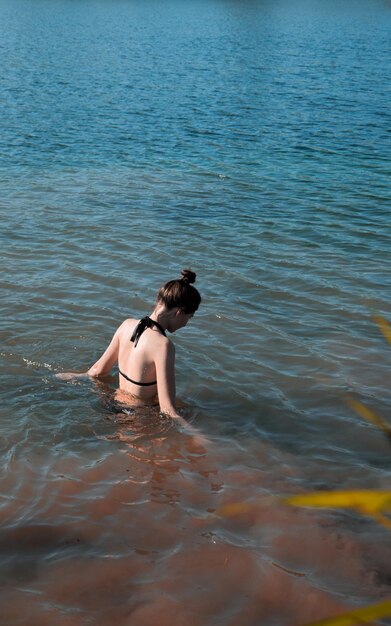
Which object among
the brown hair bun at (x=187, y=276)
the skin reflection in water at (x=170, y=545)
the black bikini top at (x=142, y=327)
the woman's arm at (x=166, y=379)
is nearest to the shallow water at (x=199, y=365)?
the skin reflection in water at (x=170, y=545)

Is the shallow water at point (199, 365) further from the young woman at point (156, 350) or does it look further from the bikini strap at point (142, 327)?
the bikini strap at point (142, 327)

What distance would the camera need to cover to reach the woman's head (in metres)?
5.10

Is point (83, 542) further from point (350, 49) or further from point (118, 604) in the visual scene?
point (350, 49)

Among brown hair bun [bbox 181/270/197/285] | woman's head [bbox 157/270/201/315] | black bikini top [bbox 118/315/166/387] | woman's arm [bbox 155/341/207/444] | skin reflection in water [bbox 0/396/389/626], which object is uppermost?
brown hair bun [bbox 181/270/197/285]

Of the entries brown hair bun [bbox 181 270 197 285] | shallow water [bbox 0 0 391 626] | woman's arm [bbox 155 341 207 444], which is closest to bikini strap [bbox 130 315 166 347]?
woman's arm [bbox 155 341 207 444]

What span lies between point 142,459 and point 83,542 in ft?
3.57

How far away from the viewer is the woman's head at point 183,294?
5.10 meters

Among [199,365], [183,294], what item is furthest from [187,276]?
[199,365]

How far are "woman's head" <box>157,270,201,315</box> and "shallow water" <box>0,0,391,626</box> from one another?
3.40 feet

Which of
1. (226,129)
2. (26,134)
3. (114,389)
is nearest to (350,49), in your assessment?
(226,129)

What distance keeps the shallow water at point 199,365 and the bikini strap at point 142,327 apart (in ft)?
2.26

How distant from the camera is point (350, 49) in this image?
41.8m

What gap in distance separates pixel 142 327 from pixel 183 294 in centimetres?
50

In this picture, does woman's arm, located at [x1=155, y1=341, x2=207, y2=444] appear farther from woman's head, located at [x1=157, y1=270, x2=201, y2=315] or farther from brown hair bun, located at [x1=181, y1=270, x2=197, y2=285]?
brown hair bun, located at [x1=181, y1=270, x2=197, y2=285]
